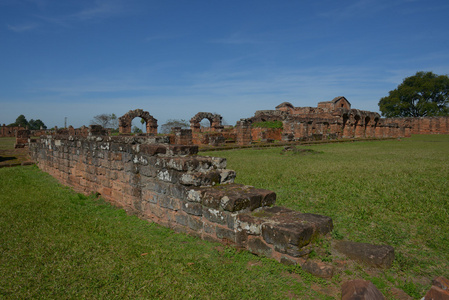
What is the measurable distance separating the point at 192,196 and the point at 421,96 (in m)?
68.6

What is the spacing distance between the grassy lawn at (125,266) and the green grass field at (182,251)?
0.04ft

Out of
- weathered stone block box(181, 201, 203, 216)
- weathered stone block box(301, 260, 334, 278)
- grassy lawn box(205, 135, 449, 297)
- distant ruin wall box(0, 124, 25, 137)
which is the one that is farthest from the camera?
distant ruin wall box(0, 124, 25, 137)

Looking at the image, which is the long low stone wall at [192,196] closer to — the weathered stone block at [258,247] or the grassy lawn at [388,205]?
the weathered stone block at [258,247]

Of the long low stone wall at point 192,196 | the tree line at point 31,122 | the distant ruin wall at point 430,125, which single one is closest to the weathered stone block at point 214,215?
the long low stone wall at point 192,196

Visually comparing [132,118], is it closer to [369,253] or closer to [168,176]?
[168,176]

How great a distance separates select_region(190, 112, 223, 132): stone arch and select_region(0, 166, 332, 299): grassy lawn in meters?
24.3

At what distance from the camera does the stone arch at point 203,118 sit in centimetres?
2877

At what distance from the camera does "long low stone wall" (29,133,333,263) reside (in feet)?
10.2

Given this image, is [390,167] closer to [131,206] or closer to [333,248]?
[333,248]

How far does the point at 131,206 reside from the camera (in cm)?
509

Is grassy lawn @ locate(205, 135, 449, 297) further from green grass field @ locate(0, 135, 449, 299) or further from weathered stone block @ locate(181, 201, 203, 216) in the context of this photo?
weathered stone block @ locate(181, 201, 203, 216)

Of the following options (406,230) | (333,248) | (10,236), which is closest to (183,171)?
(333,248)

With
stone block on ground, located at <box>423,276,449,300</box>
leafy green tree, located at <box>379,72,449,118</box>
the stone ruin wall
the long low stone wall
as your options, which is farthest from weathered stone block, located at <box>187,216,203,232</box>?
leafy green tree, located at <box>379,72,449,118</box>

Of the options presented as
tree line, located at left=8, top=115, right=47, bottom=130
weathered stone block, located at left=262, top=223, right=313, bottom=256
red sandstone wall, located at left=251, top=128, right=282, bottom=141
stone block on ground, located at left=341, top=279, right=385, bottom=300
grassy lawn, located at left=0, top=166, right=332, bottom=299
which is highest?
tree line, located at left=8, top=115, right=47, bottom=130
